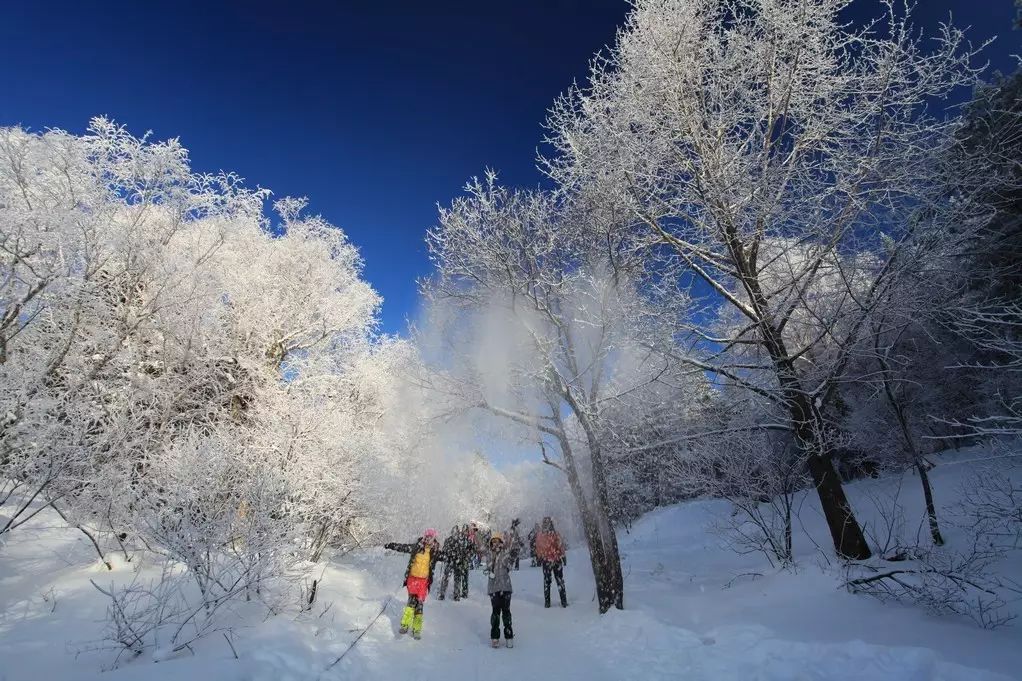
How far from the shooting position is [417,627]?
6.75 metres

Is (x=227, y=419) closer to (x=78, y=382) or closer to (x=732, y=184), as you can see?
(x=78, y=382)

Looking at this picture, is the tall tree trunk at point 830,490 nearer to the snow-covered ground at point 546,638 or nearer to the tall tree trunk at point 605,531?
the snow-covered ground at point 546,638

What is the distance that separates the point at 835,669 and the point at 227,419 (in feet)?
42.7

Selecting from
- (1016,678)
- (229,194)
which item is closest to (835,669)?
(1016,678)

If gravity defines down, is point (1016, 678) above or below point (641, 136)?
below

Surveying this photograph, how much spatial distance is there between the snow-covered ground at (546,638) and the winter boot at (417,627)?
0.20m

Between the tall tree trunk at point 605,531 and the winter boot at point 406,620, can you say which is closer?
the winter boot at point 406,620

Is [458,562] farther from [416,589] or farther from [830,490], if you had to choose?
[830,490]

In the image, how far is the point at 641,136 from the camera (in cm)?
633

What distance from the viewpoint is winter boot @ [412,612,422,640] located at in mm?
6713

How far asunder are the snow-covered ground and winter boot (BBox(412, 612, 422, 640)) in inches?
7.8

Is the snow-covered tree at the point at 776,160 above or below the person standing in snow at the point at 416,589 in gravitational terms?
above

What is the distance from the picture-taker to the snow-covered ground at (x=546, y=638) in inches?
161

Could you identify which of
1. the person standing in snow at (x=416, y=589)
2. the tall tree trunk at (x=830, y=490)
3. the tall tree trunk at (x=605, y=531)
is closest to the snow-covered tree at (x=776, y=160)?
the tall tree trunk at (x=830, y=490)
